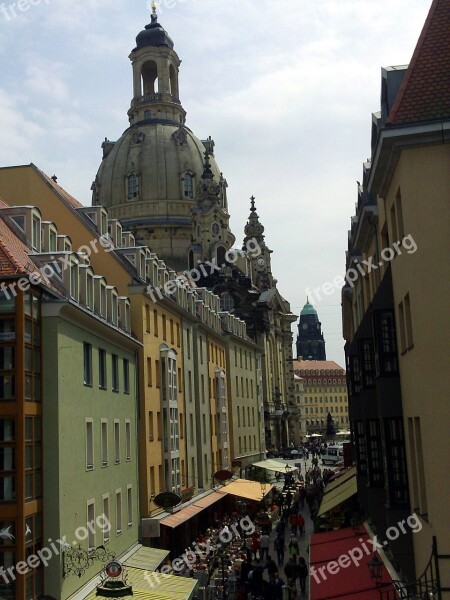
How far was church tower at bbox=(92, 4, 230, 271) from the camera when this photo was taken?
10819 cm

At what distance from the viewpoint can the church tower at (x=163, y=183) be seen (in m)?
108

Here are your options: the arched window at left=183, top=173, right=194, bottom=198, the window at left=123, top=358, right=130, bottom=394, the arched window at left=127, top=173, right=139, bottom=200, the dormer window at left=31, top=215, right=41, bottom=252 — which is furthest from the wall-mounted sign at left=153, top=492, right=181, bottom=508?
the arched window at left=183, top=173, right=194, bottom=198

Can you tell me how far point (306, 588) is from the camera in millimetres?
33469

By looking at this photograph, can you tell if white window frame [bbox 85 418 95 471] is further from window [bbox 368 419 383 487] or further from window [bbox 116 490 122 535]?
window [bbox 368 419 383 487]

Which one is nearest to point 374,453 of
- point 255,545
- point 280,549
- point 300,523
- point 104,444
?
point 104,444

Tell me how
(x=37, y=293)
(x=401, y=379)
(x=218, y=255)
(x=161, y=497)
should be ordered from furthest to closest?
(x=218, y=255), (x=161, y=497), (x=37, y=293), (x=401, y=379)

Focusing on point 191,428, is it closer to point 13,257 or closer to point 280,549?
point 280,549

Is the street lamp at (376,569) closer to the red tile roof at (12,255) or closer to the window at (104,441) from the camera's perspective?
the red tile roof at (12,255)

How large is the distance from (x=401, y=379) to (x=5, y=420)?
10735 mm

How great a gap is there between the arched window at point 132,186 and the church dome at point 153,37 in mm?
24216

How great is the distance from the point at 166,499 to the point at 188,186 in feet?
265

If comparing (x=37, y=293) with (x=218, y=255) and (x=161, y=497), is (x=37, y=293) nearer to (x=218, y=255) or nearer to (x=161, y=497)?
(x=161, y=497)

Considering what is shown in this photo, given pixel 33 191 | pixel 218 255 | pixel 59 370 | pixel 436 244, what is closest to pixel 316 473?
pixel 218 255

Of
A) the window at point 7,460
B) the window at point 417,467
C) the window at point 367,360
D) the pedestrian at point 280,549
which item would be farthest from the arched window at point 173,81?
the window at point 417,467
